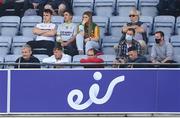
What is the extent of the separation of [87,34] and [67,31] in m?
0.49

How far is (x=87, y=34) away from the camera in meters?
15.1

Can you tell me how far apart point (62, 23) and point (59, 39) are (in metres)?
0.55

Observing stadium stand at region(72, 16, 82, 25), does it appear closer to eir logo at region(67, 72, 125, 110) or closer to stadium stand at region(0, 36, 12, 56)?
stadium stand at region(0, 36, 12, 56)

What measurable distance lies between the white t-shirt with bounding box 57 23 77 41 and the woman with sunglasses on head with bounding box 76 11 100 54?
20 cm

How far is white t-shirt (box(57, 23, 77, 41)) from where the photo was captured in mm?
15297

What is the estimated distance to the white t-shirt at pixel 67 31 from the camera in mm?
15297

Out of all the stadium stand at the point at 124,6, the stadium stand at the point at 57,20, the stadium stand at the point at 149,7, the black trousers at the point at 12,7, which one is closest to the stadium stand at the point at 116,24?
the stadium stand at the point at 124,6

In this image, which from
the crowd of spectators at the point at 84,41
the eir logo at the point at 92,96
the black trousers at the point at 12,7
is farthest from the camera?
the black trousers at the point at 12,7

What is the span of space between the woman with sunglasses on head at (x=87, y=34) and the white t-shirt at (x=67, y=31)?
196mm

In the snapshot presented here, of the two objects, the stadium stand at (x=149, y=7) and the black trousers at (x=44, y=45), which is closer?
the black trousers at (x=44, y=45)

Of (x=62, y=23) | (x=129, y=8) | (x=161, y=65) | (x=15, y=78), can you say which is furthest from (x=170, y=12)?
→ (x=15, y=78)

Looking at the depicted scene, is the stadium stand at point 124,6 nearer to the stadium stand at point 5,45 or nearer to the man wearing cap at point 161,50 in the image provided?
the man wearing cap at point 161,50

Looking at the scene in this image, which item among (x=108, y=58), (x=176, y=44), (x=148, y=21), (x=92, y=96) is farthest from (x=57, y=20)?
(x=92, y=96)

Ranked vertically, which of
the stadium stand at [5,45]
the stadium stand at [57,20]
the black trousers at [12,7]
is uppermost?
the black trousers at [12,7]
